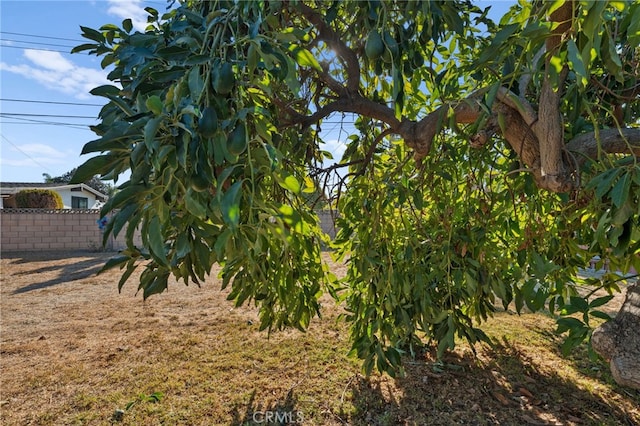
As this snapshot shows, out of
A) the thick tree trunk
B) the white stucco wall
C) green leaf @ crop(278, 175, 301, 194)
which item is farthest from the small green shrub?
the thick tree trunk

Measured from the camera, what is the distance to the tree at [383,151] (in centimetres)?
63

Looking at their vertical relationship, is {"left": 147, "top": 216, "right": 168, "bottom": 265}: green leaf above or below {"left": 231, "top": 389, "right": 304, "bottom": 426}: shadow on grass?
above

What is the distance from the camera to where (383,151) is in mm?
2070

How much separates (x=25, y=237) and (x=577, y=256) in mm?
10048

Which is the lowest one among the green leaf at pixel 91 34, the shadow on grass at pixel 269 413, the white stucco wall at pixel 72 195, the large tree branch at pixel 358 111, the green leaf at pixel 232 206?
the shadow on grass at pixel 269 413

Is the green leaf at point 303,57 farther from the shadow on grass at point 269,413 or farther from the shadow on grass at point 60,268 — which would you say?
the shadow on grass at point 60,268

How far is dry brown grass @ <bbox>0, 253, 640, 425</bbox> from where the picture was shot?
1.82 meters

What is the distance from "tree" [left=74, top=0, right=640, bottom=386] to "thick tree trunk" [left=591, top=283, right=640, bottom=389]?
0.04 ft

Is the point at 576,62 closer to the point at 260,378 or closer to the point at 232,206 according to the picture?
the point at 232,206

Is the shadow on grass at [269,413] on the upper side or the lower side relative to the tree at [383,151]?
lower

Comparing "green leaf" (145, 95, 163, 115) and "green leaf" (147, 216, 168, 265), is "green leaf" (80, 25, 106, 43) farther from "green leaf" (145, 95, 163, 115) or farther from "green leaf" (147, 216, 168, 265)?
"green leaf" (147, 216, 168, 265)

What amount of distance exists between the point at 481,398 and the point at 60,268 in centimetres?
657

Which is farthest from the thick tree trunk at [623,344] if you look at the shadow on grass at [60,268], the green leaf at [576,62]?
the shadow on grass at [60,268]

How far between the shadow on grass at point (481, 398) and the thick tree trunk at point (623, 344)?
850mm
